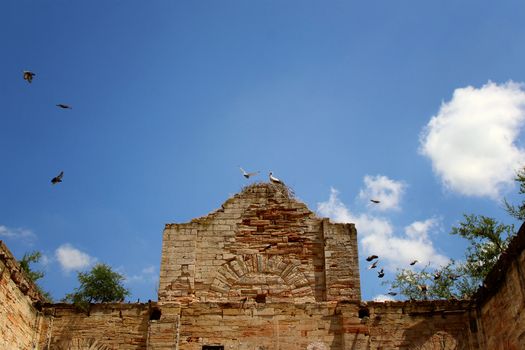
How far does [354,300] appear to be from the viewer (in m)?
13.5

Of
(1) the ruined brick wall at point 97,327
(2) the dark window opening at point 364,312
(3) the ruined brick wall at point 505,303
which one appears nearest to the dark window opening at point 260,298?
(2) the dark window opening at point 364,312

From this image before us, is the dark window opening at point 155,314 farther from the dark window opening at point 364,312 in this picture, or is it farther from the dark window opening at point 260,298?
the dark window opening at point 364,312

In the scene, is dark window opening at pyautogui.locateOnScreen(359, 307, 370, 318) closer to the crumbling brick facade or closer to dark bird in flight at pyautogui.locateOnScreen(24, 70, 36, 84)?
the crumbling brick facade

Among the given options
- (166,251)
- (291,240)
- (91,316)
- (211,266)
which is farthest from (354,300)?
(91,316)

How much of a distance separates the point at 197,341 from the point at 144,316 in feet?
4.20

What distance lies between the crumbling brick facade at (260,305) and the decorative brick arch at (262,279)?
2cm

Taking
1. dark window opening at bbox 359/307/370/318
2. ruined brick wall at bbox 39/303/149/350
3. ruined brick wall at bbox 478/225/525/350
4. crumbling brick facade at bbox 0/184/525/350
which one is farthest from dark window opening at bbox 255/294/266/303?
ruined brick wall at bbox 478/225/525/350

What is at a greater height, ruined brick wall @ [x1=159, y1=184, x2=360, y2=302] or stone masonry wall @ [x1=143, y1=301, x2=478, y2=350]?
ruined brick wall @ [x1=159, y1=184, x2=360, y2=302]

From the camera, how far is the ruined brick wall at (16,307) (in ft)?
38.7

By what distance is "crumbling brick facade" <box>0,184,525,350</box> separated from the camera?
1273cm

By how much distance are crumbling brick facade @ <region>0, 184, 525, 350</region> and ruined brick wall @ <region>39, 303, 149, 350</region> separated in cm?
2

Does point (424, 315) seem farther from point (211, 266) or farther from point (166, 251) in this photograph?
point (166, 251)

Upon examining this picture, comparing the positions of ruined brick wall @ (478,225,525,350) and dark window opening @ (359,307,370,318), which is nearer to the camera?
ruined brick wall @ (478,225,525,350)

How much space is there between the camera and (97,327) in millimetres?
13492
